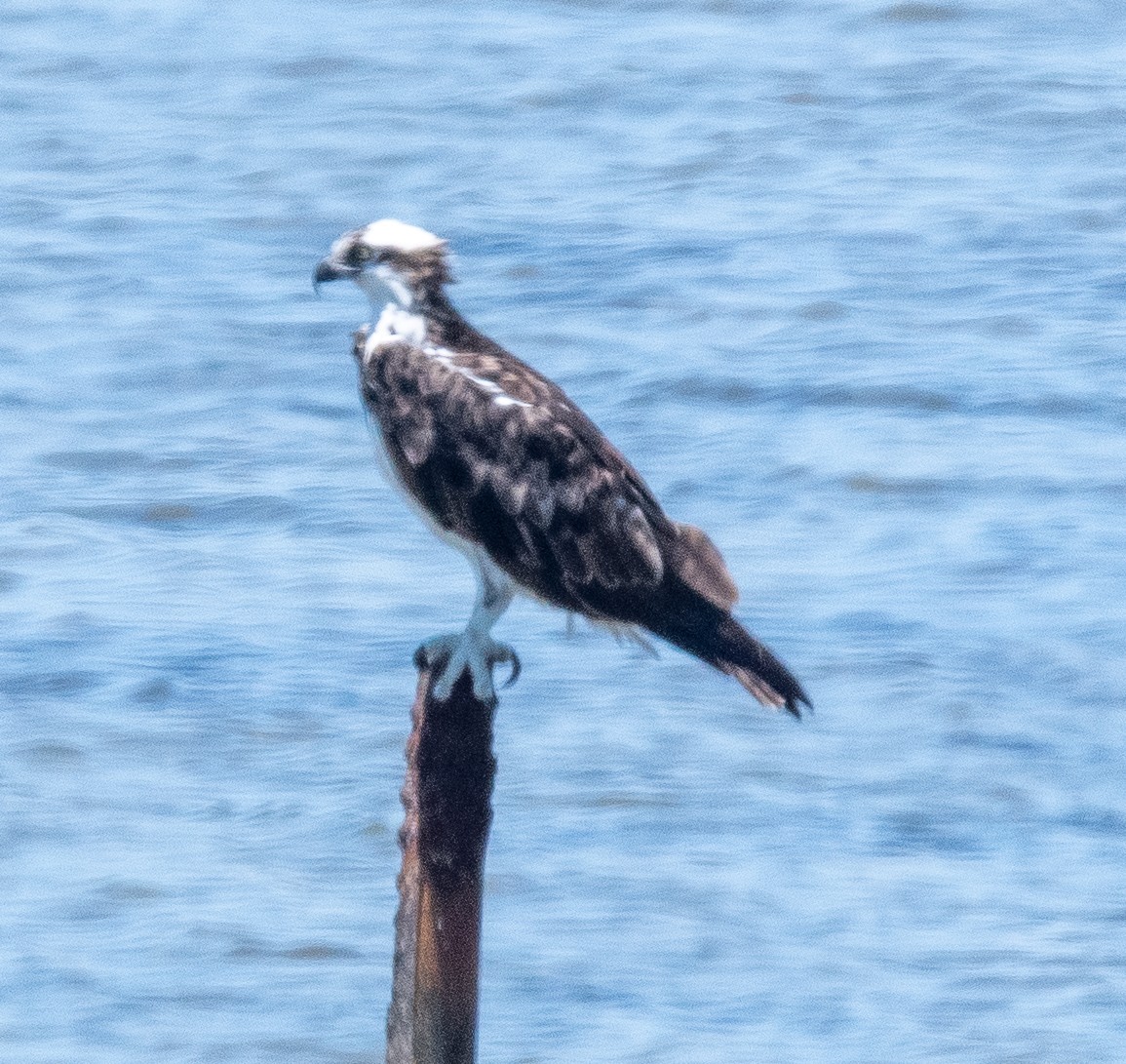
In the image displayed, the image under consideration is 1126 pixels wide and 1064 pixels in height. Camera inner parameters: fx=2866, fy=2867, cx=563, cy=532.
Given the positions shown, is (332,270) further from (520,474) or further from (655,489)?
(655,489)

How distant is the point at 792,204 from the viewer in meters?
18.5

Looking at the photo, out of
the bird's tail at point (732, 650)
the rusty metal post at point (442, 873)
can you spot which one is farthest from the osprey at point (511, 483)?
the rusty metal post at point (442, 873)

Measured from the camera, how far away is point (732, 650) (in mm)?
6496

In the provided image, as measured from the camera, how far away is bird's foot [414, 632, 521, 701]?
245 inches

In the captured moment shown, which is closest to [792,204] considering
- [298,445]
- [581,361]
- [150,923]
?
[581,361]

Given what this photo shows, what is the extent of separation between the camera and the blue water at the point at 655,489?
9.10 meters

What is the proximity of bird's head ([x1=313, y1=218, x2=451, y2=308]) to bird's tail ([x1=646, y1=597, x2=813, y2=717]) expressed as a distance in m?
1.08

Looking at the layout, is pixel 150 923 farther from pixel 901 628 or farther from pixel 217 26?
pixel 217 26

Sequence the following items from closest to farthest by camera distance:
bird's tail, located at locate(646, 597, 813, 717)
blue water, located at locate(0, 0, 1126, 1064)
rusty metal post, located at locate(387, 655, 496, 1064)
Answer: rusty metal post, located at locate(387, 655, 496, 1064)
bird's tail, located at locate(646, 597, 813, 717)
blue water, located at locate(0, 0, 1126, 1064)

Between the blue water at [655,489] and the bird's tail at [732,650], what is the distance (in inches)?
88.5

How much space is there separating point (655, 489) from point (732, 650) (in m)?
7.08

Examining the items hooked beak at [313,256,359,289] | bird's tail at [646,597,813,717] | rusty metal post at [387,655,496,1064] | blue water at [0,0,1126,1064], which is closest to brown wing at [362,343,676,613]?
bird's tail at [646,597,813,717]

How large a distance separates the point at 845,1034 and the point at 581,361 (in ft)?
23.7

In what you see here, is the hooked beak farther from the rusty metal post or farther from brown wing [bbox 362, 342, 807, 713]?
the rusty metal post
